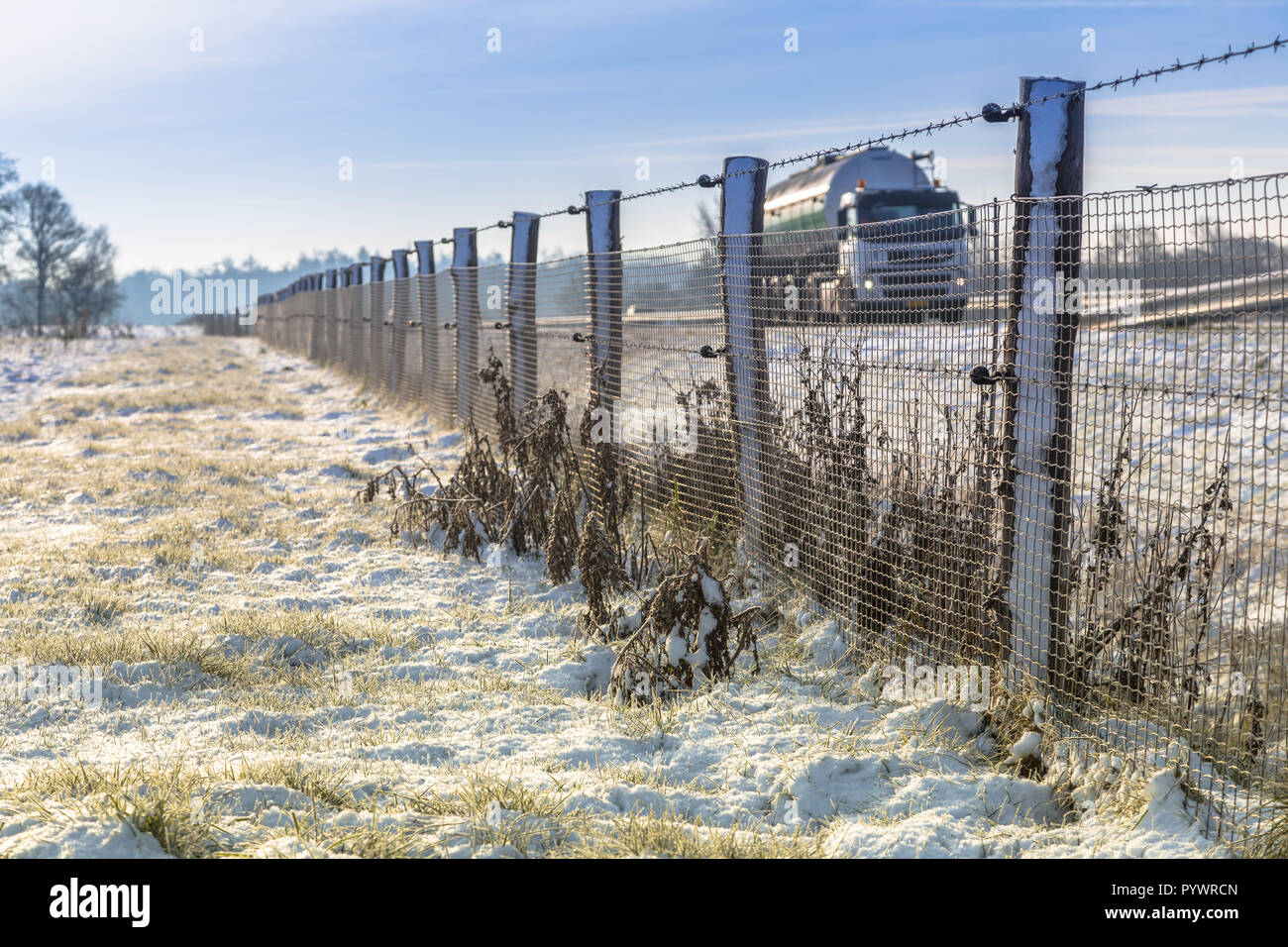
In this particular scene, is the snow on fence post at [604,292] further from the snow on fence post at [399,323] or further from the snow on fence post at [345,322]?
the snow on fence post at [345,322]

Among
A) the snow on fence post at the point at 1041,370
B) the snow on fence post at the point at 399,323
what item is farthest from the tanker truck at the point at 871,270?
the snow on fence post at the point at 399,323

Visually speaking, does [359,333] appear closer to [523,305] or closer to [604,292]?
[523,305]

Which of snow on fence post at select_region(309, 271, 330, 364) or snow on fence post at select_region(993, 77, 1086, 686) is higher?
snow on fence post at select_region(309, 271, 330, 364)

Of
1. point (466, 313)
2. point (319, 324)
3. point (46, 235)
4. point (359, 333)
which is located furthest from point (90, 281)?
point (466, 313)

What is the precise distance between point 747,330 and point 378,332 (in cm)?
1218

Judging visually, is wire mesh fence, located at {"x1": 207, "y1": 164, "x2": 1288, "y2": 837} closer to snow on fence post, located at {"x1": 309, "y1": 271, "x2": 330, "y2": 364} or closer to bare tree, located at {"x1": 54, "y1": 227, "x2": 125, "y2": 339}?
snow on fence post, located at {"x1": 309, "y1": 271, "x2": 330, "y2": 364}

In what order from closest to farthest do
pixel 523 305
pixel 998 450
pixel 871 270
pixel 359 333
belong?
pixel 998 450 → pixel 871 270 → pixel 523 305 → pixel 359 333

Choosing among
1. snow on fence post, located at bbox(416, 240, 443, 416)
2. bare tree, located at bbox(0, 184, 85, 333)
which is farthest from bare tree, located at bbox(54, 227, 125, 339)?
snow on fence post, located at bbox(416, 240, 443, 416)

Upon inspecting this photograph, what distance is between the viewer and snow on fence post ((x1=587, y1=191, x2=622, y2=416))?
644 cm

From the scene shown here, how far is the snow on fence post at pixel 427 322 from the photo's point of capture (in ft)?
41.0

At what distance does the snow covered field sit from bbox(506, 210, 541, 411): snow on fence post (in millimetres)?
2429

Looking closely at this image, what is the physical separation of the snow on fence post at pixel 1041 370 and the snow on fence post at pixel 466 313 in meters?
7.38

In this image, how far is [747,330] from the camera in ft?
16.5
